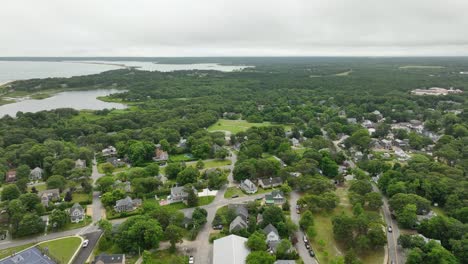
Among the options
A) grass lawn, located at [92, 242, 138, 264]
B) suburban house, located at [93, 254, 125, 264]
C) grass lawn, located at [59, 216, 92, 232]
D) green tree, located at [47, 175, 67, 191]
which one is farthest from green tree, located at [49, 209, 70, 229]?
green tree, located at [47, 175, 67, 191]

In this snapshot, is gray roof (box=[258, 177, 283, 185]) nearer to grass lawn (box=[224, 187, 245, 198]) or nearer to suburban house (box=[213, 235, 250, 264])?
grass lawn (box=[224, 187, 245, 198])

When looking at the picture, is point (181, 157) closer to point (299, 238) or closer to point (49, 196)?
point (49, 196)

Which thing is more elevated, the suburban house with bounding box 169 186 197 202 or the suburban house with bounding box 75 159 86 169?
the suburban house with bounding box 75 159 86 169

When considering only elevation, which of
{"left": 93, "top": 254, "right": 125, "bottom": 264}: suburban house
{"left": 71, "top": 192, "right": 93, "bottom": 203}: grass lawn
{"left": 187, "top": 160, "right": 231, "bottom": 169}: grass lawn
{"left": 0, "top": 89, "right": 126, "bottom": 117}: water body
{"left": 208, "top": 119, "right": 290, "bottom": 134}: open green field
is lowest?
{"left": 71, "top": 192, "right": 93, "bottom": 203}: grass lawn

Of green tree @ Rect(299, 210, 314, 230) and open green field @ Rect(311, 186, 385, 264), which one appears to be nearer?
open green field @ Rect(311, 186, 385, 264)

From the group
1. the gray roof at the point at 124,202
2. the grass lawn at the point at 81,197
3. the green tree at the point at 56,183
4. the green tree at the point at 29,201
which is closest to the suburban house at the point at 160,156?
the grass lawn at the point at 81,197

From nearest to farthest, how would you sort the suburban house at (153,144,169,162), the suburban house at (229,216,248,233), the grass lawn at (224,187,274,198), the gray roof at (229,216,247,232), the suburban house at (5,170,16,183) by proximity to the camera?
the suburban house at (229,216,248,233), the gray roof at (229,216,247,232), the grass lawn at (224,187,274,198), the suburban house at (5,170,16,183), the suburban house at (153,144,169,162)

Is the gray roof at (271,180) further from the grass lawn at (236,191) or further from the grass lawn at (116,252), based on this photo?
the grass lawn at (116,252)
